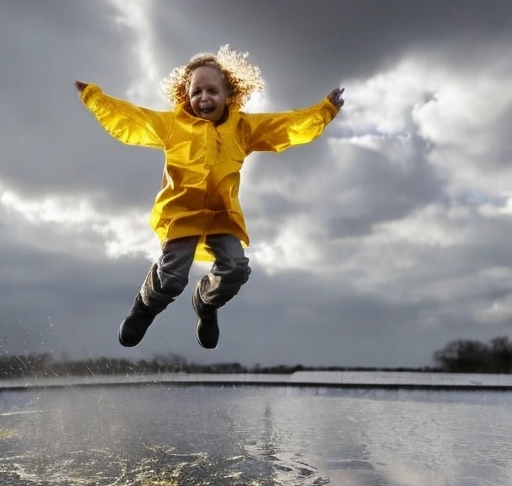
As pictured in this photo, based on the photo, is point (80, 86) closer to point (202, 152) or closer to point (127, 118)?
point (127, 118)

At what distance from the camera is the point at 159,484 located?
13.3ft


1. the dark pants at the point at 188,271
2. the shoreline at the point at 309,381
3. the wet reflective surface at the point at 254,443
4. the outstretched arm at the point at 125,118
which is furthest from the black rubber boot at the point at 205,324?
the shoreline at the point at 309,381

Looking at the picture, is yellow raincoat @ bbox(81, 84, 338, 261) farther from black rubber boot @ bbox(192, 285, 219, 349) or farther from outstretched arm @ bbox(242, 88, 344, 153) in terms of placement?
black rubber boot @ bbox(192, 285, 219, 349)

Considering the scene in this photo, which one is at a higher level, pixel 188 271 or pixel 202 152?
pixel 202 152

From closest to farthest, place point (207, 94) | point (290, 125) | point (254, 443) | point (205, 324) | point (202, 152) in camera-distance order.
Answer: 1. point (202, 152)
2. point (207, 94)
3. point (290, 125)
4. point (205, 324)
5. point (254, 443)

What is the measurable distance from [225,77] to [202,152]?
0.71m

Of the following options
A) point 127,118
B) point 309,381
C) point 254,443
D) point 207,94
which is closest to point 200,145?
point 207,94

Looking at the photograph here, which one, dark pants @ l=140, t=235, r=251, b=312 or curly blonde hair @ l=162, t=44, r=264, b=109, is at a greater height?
curly blonde hair @ l=162, t=44, r=264, b=109

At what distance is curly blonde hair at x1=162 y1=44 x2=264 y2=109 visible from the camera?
519cm

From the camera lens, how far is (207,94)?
4957 millimetres

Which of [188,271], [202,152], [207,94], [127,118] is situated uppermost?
[207,94]

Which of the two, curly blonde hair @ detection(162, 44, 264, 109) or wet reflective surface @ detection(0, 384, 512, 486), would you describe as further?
curly blonde hair @ detection(162, 44, 264, 109)

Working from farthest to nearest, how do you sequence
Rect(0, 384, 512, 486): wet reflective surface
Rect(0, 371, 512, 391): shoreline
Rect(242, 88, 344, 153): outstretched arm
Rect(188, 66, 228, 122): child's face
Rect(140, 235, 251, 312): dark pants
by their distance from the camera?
1. Rect(0, 371, 512, 391): shoreline
2. Rect(242, 88, 344, 153): outstretched arm
3. Rect(188, 66, 228, 122): child's face
4. Rect(140, 235, 251, 312): dark pants
5. Rect(0, 384, 512, 486): wet reflective surface

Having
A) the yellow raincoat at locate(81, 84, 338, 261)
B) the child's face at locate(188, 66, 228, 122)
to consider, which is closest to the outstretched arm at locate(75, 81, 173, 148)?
the yellow raincoat at locate(81, 84, 338, 261)
